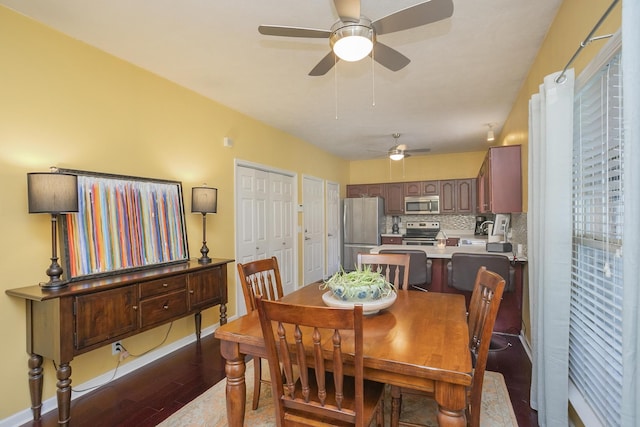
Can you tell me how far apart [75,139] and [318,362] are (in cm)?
245

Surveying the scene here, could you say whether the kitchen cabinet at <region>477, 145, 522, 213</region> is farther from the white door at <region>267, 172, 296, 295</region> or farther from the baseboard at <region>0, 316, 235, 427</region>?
the baseboard at <region>0, 316, 235, 427</region>

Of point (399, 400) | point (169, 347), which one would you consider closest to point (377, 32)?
point (399, 400)

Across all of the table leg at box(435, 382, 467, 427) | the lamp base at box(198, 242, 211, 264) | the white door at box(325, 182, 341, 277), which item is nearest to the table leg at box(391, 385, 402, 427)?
the table leg at box(435, 382, 467, 427)

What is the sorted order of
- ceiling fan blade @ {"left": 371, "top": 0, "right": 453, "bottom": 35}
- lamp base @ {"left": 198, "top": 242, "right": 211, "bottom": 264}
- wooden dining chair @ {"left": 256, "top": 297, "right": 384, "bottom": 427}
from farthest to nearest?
lamp base @ {"left": 198, "top": 242, "right": 211, "bottom": 264}
ceiling fan blade @ {"left": 371, "top": 0, "right": 453, "bottom": 35}
wooden dining chair @ {"left": 256, "top": 297, "right": 384, "bottom": 427}

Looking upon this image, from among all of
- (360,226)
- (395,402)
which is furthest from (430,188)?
(395,402)

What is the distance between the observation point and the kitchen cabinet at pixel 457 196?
647 centimetres

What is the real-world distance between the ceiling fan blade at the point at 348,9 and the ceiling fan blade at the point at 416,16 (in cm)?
13

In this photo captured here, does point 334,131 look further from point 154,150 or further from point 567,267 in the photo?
point 567,267

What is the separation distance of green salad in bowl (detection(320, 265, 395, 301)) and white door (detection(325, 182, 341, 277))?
4.70 metres

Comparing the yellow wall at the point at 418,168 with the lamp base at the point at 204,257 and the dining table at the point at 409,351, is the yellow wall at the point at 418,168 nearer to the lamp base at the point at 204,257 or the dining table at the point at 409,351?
the lamp base at the point at 204,257

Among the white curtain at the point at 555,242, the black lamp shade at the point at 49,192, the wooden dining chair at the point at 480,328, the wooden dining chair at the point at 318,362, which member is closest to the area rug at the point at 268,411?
the white curtain at the point at 555,242

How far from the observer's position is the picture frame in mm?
2303

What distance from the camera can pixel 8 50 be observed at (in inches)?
80.4

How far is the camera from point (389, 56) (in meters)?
2.06
